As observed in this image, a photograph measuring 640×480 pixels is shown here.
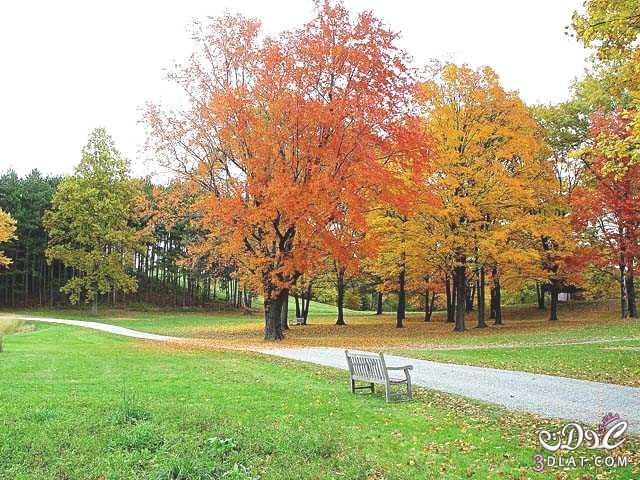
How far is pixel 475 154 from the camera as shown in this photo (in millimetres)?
27766

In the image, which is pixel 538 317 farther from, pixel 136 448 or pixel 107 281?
A: pixel 136 448

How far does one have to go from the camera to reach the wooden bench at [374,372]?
987 centimetres

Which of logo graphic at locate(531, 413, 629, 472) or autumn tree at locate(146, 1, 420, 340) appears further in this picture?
autumn tree at locate(146, 1, 420, 340)

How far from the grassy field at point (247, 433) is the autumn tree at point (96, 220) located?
116ft

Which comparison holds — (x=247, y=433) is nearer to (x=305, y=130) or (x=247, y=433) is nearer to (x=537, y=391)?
(x=537, y=391)

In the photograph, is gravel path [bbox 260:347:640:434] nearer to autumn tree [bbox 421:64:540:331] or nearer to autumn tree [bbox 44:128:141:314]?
autumn tree [bbox 421:64:540:331]

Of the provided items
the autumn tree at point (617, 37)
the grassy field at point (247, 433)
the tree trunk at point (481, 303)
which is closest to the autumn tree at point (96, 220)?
the tree trunk at point (481, 303)

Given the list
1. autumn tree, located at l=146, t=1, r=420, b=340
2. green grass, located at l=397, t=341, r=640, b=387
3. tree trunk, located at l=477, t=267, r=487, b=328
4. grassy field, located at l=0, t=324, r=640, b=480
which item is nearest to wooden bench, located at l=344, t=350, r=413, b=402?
grassy field, located at l=0, t=324, r=640, b=480

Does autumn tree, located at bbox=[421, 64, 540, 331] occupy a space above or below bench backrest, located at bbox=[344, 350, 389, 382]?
above

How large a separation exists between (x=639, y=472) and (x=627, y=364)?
912 cm

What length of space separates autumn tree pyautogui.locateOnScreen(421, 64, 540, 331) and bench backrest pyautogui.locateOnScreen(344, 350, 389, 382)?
1653cm

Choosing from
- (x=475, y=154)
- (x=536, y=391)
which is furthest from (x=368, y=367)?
(x=475, y=154)

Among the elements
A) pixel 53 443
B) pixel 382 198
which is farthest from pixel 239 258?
pixel 53 443

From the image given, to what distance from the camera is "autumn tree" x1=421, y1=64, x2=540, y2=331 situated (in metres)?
26.9
